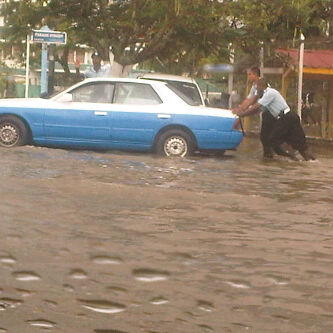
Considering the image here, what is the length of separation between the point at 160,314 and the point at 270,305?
2.24ft

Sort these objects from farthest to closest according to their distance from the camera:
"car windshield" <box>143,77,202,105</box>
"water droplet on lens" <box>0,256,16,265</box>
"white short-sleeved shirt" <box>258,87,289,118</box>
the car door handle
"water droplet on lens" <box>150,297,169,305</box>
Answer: "car windshield" <box>143,77,202,105</box> < "white short-sleeved shirt" <box>258,87,289,118</box> < the car door handle < "water droplet on lens" <box>0,256,16,265</box> < "water droplet on lens" <box>150,297,169,305</box>

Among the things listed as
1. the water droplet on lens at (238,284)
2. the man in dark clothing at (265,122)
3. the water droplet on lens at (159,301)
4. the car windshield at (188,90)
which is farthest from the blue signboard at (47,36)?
the water droplet on lens at (159,301)

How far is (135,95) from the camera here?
18.3 metres

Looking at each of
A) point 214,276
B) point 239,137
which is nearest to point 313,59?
point 239,137

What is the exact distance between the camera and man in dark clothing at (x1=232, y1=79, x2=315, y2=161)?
61.9 feet

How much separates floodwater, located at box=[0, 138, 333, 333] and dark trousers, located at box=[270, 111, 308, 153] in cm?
463

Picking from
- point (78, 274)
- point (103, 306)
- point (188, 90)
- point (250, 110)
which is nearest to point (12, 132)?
point (188, 90)

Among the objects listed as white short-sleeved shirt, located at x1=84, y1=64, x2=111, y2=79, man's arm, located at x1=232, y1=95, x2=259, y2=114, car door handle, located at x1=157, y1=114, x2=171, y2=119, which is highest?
white short-sleeved shirt, located at x1=84, y1=64, x2=111, y2=79

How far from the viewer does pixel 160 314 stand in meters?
5.64

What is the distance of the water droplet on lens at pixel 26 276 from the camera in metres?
6.48

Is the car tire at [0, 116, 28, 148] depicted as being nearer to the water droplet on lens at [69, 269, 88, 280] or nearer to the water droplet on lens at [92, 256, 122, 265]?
the water droplet on lens at [92, 256, 122, 265]

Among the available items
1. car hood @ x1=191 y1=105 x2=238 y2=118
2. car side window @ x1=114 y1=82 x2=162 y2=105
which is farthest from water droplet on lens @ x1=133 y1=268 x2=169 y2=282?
car side window @ x1=114 y1=82 x2=162 y2=105

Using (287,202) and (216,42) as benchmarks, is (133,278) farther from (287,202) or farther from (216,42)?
(216,42)

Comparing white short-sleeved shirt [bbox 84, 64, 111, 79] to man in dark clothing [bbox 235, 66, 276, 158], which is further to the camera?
white short-sleeved shirt [bbox 84, 64, 111, 79]
